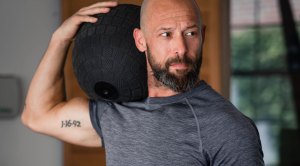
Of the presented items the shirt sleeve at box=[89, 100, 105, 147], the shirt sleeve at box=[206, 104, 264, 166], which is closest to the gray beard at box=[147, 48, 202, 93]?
the shirt sleeve at box=[206, 104, 264, 166]

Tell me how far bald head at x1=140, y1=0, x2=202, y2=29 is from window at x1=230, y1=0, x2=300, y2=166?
108 inches

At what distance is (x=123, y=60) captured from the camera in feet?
4.01

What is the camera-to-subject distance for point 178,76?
115 cm

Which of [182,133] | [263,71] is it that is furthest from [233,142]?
[263,71]

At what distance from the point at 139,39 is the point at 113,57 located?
0.24 feet

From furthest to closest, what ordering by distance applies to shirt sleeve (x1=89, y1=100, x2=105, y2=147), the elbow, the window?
the window
the elbow
shirt sleeve (x1=89, y1=100, x2=105, y2=147)

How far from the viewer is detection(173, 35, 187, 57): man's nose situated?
113cm

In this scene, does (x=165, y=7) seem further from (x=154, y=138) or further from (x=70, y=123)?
(x=70, y=123)

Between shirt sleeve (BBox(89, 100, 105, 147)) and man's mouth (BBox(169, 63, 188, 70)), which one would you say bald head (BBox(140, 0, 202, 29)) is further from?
shirt sleeve (BBox(89, 100, 105, 147))

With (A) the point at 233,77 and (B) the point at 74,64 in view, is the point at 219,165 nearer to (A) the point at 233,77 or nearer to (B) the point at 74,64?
(B) the point at 74,64

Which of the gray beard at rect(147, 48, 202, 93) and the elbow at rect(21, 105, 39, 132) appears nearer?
the gray beard at rect(147, 48, 202, 93)

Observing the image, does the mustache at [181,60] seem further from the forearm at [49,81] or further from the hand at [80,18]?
the forearm at [49,81]

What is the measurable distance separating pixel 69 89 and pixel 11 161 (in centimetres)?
55

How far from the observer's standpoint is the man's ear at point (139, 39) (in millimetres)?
1213
